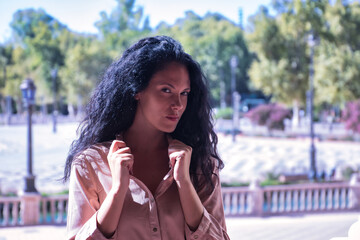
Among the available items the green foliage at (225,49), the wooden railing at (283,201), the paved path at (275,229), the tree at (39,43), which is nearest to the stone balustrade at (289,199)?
the wooden railing at (283,201)

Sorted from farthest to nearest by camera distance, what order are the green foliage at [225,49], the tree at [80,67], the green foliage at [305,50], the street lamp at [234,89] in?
the green foliage at [305,50], the street lamp at [234,89], the tree at [80,67], the green foliage at [225,49]

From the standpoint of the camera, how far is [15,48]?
16.9ft

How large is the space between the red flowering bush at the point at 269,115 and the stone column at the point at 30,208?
355cm

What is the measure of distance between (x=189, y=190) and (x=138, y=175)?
0.40 ft

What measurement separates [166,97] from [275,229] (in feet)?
13.1

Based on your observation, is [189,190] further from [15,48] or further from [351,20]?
[351,20]

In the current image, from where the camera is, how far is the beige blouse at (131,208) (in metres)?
0.71

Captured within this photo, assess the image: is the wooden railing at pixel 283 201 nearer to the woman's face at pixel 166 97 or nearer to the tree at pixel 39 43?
the tree at pixel 39 43

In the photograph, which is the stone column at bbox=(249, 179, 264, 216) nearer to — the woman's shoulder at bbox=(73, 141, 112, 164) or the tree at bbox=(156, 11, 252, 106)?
the tree at bbox=(156, 11, 252, 106)

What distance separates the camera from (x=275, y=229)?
174 inches

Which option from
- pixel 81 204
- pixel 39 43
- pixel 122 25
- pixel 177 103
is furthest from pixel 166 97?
pixel 122 25

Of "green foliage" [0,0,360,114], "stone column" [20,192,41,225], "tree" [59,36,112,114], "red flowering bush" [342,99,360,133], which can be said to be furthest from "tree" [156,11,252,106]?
"stone column" [20,192,41,225]

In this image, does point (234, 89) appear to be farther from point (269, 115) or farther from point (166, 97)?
point (166, 97)

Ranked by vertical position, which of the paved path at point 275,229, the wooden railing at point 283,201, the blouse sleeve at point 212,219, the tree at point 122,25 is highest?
the tree at point 122,25
